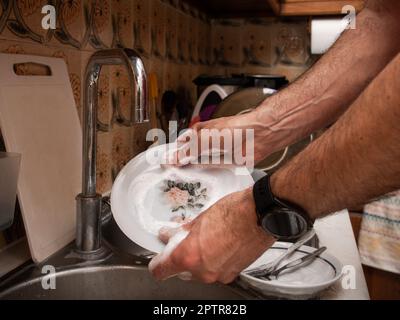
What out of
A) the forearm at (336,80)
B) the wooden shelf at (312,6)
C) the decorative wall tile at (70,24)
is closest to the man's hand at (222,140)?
the forearm at (336,80)

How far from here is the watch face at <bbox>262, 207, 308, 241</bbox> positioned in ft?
1.79

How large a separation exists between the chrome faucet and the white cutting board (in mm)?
52

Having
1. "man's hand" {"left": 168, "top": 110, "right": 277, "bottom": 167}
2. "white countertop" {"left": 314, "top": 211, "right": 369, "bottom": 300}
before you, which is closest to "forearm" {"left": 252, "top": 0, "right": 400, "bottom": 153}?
"man's hand" {"left": 168, "top": 110, "right": 277, "bottom": 167}

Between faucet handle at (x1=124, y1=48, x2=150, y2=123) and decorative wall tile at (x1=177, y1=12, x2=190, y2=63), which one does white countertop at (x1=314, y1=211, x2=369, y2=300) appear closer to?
faucet handle at (x1=124, y1=48, x2=150, y2=123)

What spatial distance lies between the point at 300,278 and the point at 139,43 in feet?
2.58

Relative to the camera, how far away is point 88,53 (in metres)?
0.96

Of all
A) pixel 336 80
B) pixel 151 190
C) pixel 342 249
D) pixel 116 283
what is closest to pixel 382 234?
pixel 342 249

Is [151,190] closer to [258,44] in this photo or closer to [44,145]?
[44,145]

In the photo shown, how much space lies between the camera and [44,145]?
78 centimetres

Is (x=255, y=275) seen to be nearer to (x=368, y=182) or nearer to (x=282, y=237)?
(x=282, y=237)

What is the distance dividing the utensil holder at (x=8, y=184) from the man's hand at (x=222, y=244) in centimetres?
27

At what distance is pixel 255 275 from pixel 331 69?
453 mm

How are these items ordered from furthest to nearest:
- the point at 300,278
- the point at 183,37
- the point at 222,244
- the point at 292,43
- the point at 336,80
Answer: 1. the point at 292,43
2. the point at 183,37
3. the point at 336,80
4. the point at 300,278
5. the point at 222,244

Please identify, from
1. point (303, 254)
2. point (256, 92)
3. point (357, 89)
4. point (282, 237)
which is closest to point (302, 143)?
point (256, 92)
